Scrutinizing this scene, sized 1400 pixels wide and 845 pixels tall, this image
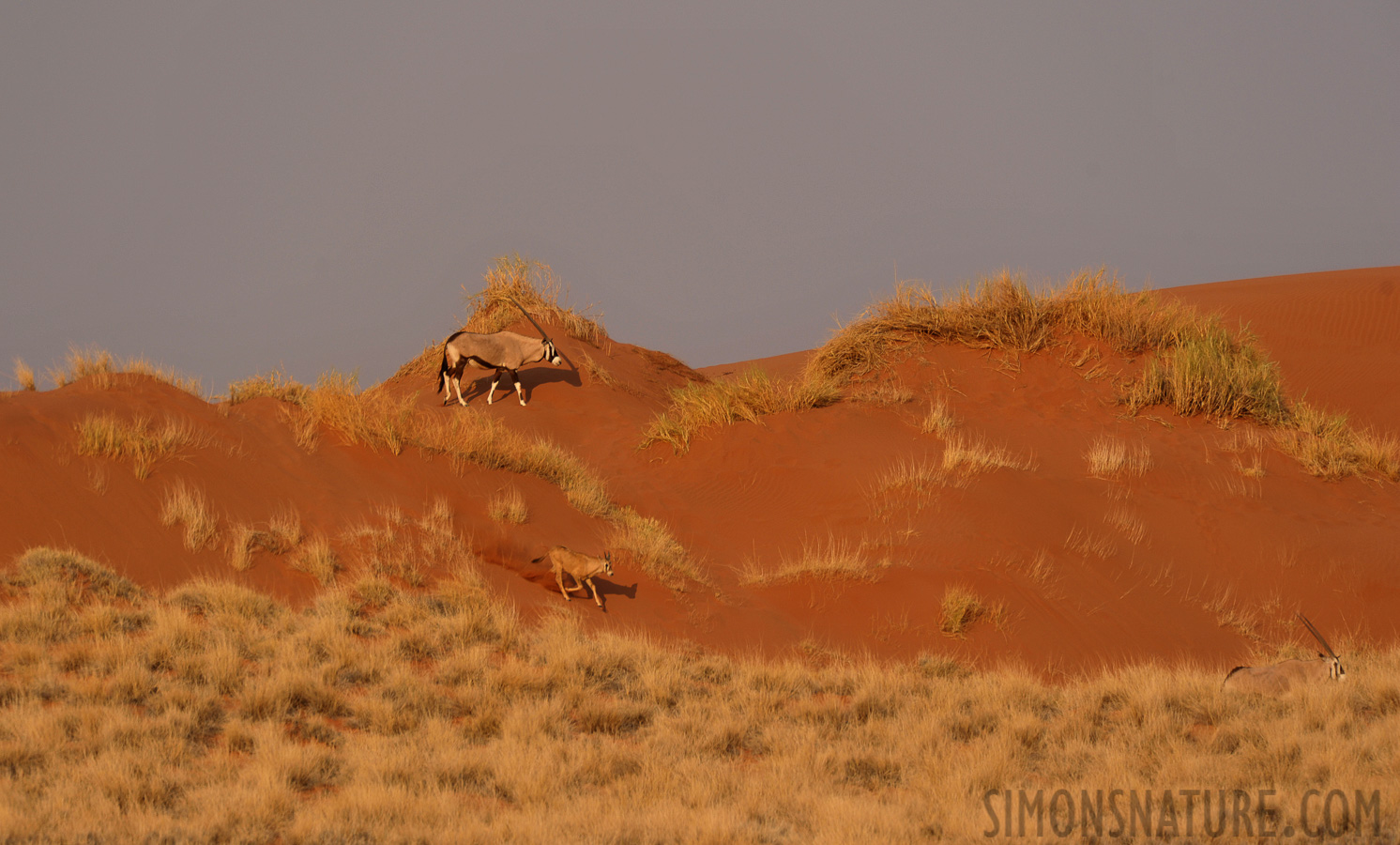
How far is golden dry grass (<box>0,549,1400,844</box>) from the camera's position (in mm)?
4590

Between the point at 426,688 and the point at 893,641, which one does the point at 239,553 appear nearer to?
the point at 426,688

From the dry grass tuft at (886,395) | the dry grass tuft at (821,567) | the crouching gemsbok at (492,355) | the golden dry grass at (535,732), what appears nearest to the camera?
the golden dry grass at (535,732)

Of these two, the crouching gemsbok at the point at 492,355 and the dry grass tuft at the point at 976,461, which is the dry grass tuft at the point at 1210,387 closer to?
the dry grass tuft at the point at 976,461

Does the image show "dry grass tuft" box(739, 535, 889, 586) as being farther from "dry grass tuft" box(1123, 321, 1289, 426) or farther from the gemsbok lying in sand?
"dry grass tuft" box(1123, 321, 1289, 426)

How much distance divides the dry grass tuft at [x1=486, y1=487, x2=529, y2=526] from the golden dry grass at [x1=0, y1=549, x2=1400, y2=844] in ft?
9.27

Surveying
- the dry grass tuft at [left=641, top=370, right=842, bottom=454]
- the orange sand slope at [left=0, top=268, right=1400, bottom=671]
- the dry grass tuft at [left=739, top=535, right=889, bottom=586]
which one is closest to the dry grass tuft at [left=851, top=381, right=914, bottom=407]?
the orange sand slope at [left=0, top=268, right=1400, bottom=671]

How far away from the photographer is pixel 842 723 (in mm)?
6723

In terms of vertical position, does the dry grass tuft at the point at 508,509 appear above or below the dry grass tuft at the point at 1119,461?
below

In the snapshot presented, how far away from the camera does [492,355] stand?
18.6m

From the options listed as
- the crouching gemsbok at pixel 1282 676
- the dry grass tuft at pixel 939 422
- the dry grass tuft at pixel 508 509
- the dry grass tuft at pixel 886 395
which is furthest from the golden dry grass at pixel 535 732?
the dry grass tuft at pixel 886 395

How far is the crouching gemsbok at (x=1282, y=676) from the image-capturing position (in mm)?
6895

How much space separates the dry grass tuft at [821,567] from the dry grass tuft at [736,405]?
4777mm

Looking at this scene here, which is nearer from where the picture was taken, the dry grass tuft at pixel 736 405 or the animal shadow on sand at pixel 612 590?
the animal shadow on sand at pixel 612 590

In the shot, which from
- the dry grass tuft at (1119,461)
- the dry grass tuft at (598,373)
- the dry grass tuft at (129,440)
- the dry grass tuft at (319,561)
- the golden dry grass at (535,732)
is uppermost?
the dry grass tuft at (598,373)
